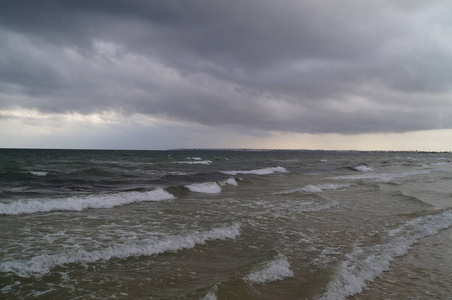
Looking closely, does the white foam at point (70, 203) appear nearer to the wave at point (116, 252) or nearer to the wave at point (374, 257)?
the wave at point (116, 252)

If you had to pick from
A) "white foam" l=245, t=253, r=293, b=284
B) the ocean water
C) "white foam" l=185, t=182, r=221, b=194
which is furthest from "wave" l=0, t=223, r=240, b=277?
"white foam" l=185, t=182, r=221, b=194

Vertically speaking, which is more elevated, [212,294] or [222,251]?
[212,294]

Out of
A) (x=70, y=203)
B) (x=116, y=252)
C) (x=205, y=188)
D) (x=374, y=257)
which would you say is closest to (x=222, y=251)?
(x=116, y=252)

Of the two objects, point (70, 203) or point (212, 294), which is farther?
point (70, 203)

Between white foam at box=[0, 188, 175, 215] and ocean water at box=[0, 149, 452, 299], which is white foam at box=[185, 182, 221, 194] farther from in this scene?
ocean water at box=[0, 149, 452, 299]

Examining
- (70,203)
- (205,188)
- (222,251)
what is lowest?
(205,188)

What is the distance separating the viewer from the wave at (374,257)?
550cm

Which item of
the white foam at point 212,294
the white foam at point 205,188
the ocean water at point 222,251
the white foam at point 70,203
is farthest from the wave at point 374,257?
the white foam at point 205,188

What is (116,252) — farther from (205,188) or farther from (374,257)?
(205,188)

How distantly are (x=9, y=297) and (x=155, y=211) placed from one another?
26.0 ft

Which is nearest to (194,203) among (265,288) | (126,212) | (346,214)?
(126,212)

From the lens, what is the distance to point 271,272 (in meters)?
6.02

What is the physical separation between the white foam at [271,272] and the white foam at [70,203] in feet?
31.9

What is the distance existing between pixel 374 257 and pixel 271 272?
2.93 meters
